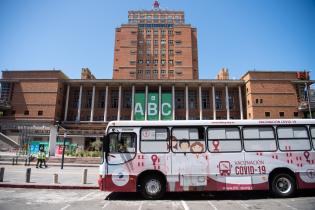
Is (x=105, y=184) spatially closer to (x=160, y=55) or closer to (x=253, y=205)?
(x=253, y=205)

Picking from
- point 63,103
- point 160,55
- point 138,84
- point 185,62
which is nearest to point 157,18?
point 160,55

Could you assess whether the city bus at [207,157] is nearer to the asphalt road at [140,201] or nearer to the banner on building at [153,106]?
the asphalt road at [140,201]

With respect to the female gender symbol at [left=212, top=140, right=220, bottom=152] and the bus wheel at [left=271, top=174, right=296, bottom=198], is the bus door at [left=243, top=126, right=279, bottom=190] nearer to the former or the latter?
the bus wheel at [left=271, top=174, right=296, bottom=198]

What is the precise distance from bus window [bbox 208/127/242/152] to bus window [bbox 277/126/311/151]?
1.74 meters

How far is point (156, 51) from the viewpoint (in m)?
72.2

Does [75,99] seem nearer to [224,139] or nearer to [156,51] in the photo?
[156,51]

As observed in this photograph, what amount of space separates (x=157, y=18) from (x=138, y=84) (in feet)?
127

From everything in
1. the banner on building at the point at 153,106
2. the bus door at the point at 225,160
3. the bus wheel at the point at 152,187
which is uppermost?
the banner on building at the point at 153,106

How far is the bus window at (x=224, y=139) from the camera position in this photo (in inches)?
356

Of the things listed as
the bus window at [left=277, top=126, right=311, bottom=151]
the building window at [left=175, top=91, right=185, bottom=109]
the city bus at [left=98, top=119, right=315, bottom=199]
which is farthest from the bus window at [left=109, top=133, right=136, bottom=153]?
the building window at [left=175, top=91, right=185, bottom=109]

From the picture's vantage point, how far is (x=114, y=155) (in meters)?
8.94

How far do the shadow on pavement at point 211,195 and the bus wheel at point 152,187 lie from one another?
1.27 ft

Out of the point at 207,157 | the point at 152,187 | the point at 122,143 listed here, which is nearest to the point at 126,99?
the point at 122,143

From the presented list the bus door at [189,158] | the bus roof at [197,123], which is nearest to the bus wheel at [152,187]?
the bus door at [189,158]
